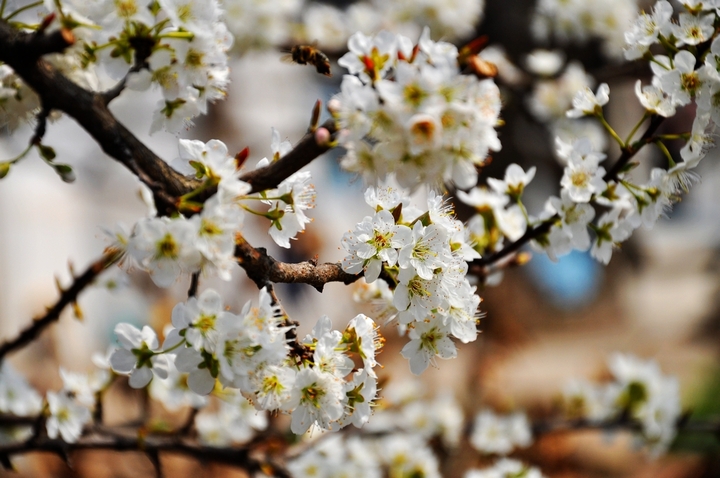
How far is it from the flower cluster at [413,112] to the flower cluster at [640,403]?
1.60m

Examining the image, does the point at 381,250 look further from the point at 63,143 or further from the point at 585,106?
the point at 63,143

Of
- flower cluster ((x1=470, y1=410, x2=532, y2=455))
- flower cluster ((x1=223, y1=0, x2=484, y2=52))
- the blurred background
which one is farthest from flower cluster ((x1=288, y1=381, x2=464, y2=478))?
flower cluster ((x1=223, y1=0, x2=484, y2=52))

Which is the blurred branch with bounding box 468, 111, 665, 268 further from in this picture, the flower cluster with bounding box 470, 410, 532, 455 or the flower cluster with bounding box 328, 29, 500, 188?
the flower cluster with bounding box 470, 410, 532, 455

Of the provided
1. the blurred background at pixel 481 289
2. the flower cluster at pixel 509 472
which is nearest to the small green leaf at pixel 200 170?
the blurred background at pixel 481 289

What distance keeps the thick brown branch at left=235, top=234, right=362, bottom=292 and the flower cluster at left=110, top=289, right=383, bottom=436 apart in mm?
51

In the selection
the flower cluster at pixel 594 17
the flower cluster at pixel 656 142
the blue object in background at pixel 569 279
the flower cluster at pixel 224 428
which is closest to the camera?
the flower cluster at pixel 656 142

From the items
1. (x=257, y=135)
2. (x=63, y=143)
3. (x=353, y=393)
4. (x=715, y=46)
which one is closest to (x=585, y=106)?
(x=715, y=46)

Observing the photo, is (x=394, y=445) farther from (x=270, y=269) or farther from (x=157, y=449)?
(x=270, y=269)

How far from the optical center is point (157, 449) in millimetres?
1303

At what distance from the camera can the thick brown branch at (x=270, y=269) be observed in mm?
792

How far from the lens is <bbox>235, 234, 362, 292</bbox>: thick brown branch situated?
2.60 feet

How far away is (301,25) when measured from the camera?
3008 mm

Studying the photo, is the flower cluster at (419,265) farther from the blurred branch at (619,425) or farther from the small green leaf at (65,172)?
the blurred branch at (619,425)

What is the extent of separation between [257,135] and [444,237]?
484 cm
